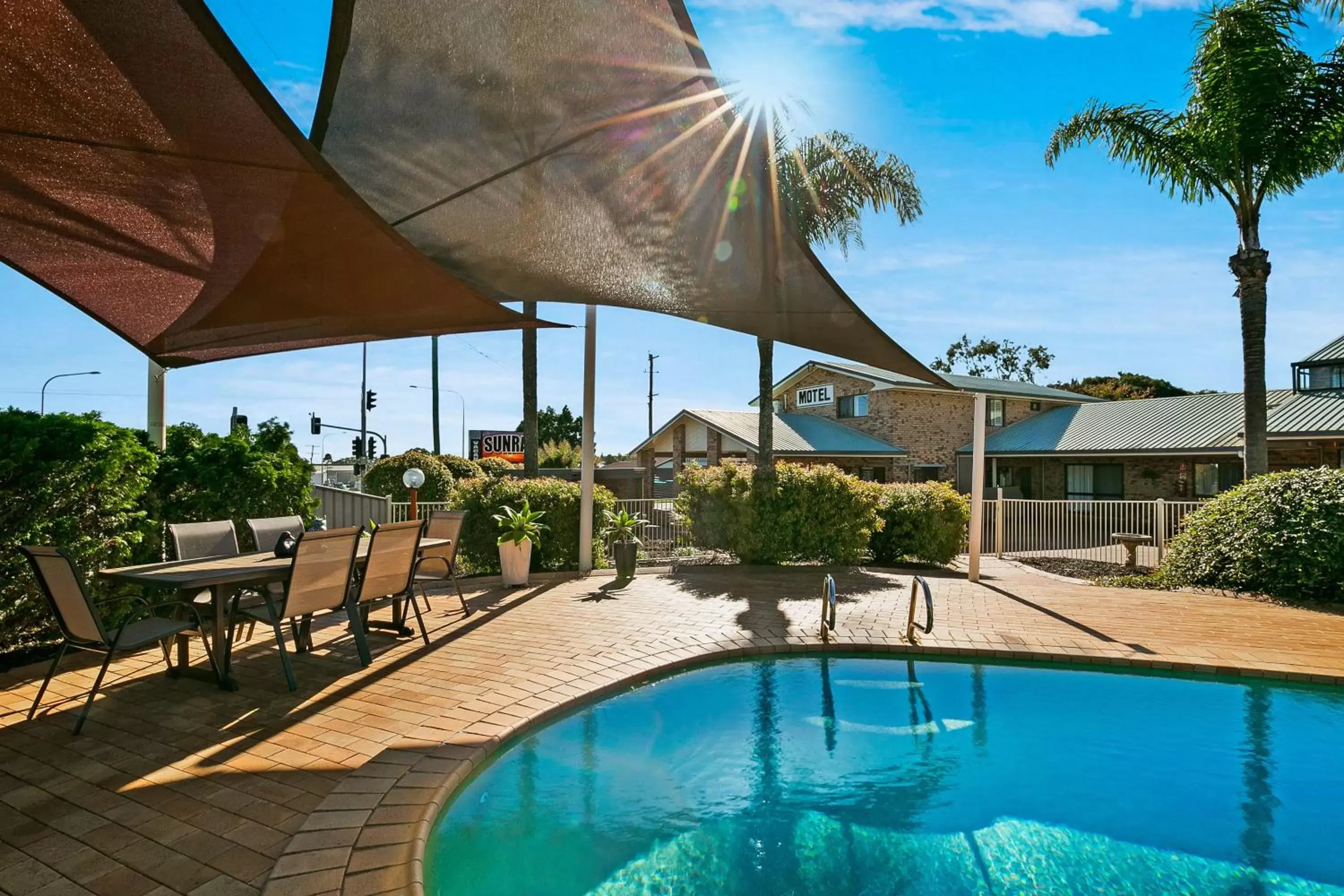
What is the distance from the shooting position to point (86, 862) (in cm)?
259

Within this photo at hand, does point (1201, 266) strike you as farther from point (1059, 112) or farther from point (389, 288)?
point (389, 288)

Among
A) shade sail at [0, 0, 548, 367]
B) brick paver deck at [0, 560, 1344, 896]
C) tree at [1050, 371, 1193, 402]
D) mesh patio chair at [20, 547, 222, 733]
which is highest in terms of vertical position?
tree at [1050, 371, 1193, 402]

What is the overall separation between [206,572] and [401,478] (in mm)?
12249

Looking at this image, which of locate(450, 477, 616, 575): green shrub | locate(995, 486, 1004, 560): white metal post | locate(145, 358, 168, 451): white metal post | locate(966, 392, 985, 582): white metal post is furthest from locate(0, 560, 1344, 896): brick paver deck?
locate(995, 486, 1004, 560): white metal post

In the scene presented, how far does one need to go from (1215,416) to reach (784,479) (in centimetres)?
1835

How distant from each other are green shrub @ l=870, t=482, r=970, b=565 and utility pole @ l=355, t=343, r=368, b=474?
27.2m

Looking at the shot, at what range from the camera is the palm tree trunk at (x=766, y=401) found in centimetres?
1209

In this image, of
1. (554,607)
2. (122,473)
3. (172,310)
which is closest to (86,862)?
(122,473)

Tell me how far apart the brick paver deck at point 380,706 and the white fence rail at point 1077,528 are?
16.9 ft

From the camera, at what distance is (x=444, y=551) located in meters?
6.82

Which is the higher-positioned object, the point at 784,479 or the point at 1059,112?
the point at 1059,112

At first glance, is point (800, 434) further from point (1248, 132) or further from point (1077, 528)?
point (1248, 132)

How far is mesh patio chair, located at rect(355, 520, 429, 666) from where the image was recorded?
16.9ft

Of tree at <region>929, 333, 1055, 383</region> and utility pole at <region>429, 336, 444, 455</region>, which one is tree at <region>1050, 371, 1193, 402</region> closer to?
tree at <region>929, 333, 1055, 383</region>
